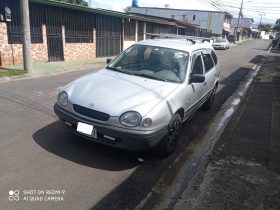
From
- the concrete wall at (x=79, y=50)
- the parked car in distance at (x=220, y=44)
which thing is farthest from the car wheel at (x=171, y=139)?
the parked car in distance at (x=220, y=44)

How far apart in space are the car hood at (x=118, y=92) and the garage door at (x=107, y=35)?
47.5 feet

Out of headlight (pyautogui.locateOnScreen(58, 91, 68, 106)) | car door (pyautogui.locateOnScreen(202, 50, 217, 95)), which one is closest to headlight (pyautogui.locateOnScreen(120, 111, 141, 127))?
headlight (pyautogui.locateOnScreen(58, 91, 68, 106))

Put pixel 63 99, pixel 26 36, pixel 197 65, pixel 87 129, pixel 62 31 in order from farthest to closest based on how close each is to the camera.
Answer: pixel 62 31, pixel 26 36, pixel 197 65, pixel 63 99, pixel 87 129

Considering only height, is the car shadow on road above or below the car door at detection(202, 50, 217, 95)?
below

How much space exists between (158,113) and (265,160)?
2028 millimetres

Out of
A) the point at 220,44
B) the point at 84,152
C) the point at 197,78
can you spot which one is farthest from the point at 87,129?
the point at 220,44

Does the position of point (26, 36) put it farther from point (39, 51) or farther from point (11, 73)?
point (39, 51)

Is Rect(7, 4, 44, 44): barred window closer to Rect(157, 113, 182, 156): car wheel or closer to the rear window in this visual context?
the rear window

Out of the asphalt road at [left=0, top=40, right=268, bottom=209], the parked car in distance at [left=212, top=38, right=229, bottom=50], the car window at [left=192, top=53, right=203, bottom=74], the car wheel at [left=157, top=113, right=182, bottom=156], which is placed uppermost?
the car window at [left=192, top=53, right=203, bottom=74]

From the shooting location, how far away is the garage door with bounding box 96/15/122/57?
19.3m

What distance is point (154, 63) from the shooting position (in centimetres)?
564

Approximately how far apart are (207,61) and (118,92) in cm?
303

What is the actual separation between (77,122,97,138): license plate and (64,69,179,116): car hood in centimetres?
27

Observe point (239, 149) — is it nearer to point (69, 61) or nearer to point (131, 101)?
point (131, 101)
